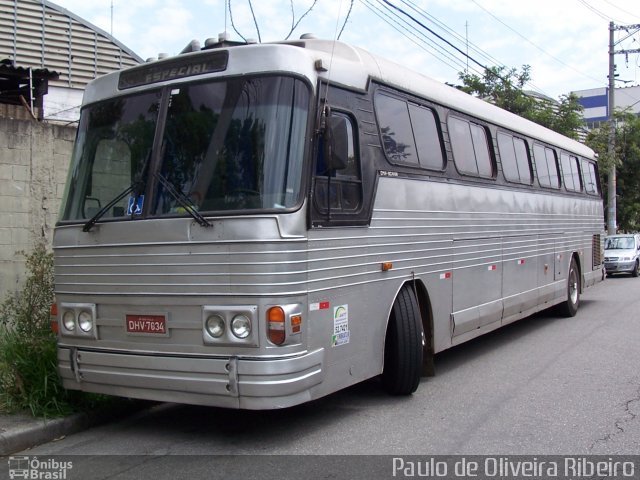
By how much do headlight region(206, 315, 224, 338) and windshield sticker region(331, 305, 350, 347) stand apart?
99 centimetres

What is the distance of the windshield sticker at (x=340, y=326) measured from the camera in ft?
18.6

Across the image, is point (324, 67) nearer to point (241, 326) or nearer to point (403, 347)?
point (241, 326)

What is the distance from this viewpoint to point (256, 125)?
17.5ft

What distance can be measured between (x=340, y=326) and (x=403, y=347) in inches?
45.4

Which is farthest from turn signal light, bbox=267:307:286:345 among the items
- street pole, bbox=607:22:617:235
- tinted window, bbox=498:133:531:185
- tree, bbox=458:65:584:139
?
street pole, bbox=607:22:617:235

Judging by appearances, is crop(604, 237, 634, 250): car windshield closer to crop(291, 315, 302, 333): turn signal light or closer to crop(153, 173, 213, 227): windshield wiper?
crop(291, 315, 302, 333): turn signal light

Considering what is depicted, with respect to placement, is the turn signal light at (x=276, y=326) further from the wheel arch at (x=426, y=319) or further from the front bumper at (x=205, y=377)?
the wheel arch at (x=426, y=319)

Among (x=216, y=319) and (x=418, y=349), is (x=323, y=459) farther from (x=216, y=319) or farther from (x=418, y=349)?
(x=418, y=349)

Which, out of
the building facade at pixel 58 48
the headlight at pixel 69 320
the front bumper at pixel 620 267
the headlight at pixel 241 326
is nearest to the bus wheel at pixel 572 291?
the headlight at pixel 241 326

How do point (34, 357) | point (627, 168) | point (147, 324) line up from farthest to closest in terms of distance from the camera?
1. point (627, 168)
2. point (34, 357)
3. point (147, 324)

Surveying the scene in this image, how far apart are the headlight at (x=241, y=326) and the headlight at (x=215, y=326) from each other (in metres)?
0.10

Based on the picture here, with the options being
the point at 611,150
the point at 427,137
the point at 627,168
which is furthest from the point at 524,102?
the point at 427,137

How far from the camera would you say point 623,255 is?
2397cm

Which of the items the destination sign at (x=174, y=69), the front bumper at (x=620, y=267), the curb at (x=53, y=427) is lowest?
the front bumper at (x=620, y=267)
